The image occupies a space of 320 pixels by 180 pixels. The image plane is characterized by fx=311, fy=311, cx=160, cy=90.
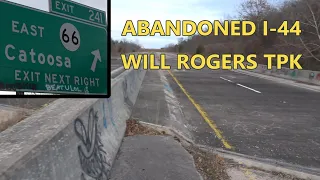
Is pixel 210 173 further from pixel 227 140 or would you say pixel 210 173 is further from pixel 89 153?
pixel 227 140

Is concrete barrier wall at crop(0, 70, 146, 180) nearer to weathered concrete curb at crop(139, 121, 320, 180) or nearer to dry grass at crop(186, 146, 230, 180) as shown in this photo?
dry grass at crop(186, 146, 230, 180)

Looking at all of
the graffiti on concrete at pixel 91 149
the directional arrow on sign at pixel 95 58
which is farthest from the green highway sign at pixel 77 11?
the graffiti on concrete at pixel 91 149

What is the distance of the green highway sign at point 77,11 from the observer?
220 centimetres

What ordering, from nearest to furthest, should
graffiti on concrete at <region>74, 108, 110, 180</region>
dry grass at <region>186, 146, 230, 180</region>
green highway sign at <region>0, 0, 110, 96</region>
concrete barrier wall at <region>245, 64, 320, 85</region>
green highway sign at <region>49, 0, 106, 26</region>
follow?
1. green highway sign at <region>0, 0, 110, 96</region>
2. green highway sign at <region>49, 0, 106, 26</region>
3. graffiti on concrete at <region>74, 108, 110, 180</region>
4. dry grass at <region>186, 146, 230, 180</region>
5. concrete barrier wall at <region>245, 64, 320, 85</region>

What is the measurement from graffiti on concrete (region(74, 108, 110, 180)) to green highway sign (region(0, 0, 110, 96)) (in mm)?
916

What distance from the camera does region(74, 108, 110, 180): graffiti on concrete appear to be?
3.21 metres

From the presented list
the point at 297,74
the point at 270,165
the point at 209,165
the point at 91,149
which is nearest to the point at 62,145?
the point at 91,149

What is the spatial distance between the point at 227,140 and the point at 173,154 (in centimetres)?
237

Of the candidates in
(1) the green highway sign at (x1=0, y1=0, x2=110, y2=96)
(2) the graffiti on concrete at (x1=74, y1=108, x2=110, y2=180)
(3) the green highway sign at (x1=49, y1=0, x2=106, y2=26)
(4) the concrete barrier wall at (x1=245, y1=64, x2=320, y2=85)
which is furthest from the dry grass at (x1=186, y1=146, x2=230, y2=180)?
(4) the concrete barrier wall at (x1=245, y1=64, x2=320, y2=85)

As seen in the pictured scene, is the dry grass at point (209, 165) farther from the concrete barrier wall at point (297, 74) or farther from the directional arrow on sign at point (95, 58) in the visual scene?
the concrete barrier wall at point (297, 74)

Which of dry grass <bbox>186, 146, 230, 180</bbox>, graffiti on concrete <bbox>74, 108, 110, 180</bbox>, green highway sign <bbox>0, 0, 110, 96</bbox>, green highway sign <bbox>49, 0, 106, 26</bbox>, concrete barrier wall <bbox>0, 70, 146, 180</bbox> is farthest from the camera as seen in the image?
dry grass <bbox>186, 146, 230, 180</bbox>

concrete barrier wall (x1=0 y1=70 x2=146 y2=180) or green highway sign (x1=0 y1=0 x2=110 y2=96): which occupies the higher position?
green highway sign (x1=0 y1=0 x2=110 y2=96)

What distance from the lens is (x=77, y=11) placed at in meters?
2.32

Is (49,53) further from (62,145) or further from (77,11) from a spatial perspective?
(62,145)
